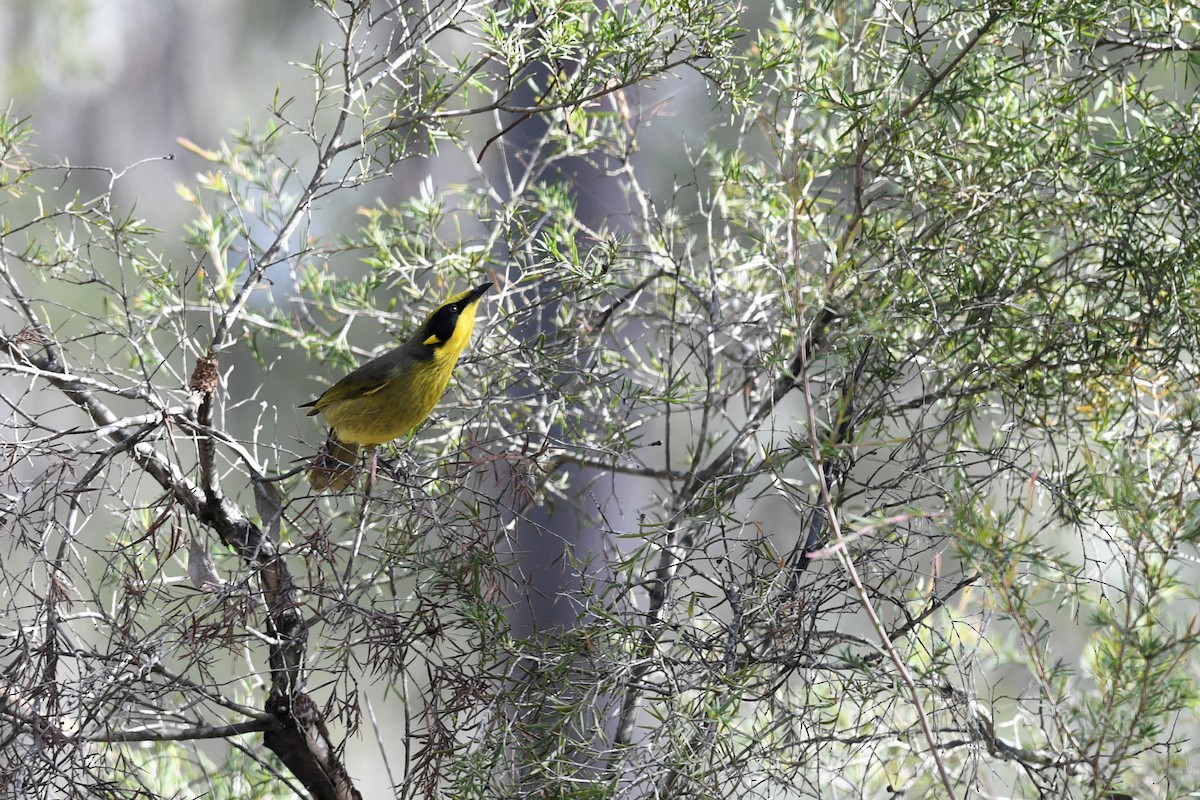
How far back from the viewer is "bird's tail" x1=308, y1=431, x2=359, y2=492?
987 millimetres

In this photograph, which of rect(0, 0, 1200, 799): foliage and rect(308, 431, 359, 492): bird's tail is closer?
rect(0, 0, 1200, 799): foliage

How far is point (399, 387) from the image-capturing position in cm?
105

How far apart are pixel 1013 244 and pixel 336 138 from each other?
2.04 feet

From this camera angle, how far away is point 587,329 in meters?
1.20

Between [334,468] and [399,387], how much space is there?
10 centimetres

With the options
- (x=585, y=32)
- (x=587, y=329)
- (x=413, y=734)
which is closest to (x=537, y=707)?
(x=413, y=734)

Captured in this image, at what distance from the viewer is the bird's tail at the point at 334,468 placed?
3.24ft

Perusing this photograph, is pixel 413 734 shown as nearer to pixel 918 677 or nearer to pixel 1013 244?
pixel 918 677

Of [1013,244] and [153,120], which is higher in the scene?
[153,120]

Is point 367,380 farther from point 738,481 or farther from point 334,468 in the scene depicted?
point 738,481

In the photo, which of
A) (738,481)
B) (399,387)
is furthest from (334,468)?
(738,481)

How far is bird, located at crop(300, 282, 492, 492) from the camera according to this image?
105cm

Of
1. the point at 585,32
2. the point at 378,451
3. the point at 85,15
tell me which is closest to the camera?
the point at 585,32

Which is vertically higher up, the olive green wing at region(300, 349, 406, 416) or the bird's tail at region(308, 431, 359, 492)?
the olive green wing at region(300, 349, 406, 416)
